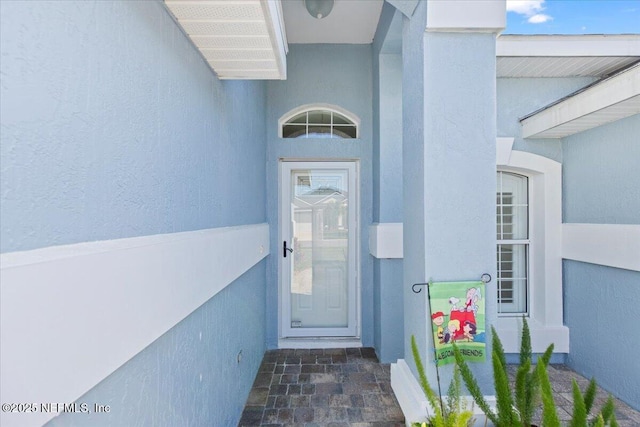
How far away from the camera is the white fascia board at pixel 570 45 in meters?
3.15

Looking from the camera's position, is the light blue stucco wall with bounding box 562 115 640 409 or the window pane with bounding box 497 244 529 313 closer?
the light blue stucco wall with bounding box 562 115 640 409

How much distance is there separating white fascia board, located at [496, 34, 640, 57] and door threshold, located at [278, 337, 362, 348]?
3513 millimetres

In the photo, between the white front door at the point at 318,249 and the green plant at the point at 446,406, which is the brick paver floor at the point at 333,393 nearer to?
the white front door at the point at 318,249

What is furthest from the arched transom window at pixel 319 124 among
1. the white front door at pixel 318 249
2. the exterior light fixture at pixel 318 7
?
the exterior light fixture at pixel 318 7

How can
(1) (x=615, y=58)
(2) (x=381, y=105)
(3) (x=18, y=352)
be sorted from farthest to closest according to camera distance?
(2) (x=381, y=105) < (1) (x=615, y=58) < (3) (x=18, y=352)

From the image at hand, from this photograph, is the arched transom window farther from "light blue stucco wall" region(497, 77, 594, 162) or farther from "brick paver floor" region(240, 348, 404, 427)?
"brick paver floor" region(240, 348, 404, 427)

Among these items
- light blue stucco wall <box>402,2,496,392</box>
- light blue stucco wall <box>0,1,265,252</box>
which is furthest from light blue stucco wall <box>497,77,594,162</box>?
light blue stucco wall <box>0,1,265,252</box>

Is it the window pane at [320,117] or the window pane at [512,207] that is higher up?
the window pane at [320,117]

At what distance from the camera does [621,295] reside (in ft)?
9.55

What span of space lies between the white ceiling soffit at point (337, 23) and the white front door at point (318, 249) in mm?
1448

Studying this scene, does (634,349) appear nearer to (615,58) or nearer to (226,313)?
(615,58)

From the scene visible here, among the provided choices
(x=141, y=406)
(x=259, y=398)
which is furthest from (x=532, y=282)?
(x=141, y=406)

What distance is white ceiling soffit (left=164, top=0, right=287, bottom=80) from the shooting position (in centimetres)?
131

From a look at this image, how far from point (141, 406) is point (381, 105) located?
3305mm
